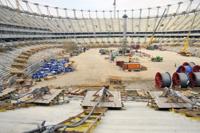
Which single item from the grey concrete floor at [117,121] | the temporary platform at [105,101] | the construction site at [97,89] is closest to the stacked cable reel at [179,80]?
the construction site at [97,89]

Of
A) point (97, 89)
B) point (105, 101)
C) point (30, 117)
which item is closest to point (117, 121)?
point (105, 101)

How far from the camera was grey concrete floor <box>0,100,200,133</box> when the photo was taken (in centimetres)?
1102

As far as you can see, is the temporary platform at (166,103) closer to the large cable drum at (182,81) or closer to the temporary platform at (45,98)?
the temporary platform at (45,98)

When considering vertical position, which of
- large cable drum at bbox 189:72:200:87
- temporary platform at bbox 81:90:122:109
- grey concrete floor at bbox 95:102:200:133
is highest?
temporary platform at bbox 81:90:122:109

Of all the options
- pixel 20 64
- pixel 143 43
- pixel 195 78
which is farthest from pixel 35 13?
pixel 195 78

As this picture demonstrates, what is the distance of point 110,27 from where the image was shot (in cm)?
13450

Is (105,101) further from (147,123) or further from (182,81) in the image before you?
(182,81)

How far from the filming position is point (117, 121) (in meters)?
12.8

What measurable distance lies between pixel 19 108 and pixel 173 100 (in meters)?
10.1

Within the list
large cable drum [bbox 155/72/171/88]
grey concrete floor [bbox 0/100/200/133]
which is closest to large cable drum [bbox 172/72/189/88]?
large cable drum [bbox 155/72/171/88]

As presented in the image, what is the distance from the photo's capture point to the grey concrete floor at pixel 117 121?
434 inches

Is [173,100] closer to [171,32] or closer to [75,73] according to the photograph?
[75,73]

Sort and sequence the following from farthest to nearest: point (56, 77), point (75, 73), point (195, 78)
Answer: point (75, 73), point (56, 77), point (195, 78)

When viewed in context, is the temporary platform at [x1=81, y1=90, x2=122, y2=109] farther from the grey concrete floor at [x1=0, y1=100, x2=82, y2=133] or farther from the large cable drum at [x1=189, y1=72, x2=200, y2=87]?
the large cable drum at [x1=189, y1=72, x2=200, y2=87]
